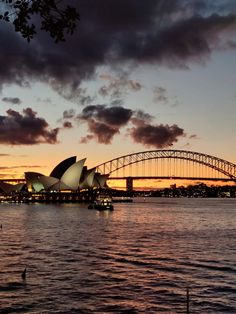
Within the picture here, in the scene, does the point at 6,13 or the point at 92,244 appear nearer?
the point at 6,13

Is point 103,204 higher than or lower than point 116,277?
higher

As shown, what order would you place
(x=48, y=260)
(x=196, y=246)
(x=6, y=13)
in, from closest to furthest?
(x=6, y=13) < (x=48, y=260) < (x=196, y=246)

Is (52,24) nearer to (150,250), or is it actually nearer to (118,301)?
(118,301)

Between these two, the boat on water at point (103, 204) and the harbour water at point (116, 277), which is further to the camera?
the boat on water at point (103, 204)

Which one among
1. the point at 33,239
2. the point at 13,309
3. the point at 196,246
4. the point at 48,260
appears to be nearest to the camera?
the point at 13,309

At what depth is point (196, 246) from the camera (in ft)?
167

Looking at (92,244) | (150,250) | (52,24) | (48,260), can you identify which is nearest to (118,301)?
(48,260)

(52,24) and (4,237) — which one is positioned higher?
(52,24)

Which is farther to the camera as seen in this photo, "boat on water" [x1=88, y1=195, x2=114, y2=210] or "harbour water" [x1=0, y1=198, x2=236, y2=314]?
"boat on water" [x1=88, y1=195, x2=114, y2=210]

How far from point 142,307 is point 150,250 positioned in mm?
22724

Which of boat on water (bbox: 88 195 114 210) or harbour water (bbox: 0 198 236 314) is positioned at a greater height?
boat on water (bbox: 88 195 114 210)

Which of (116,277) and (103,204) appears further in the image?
(103,204)

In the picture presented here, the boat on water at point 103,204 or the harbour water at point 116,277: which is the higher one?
the boat on water at point 103,204

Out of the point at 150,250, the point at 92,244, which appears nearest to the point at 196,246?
the point at 150,250
